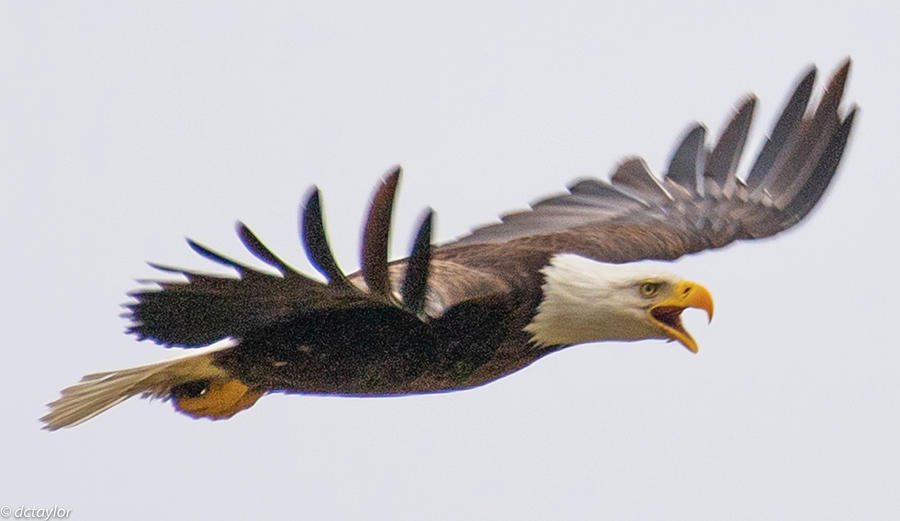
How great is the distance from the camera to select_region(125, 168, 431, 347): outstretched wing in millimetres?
5137

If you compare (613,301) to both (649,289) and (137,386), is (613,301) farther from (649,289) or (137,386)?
(137,386)

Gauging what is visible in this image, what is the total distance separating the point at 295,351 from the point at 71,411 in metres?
1.04

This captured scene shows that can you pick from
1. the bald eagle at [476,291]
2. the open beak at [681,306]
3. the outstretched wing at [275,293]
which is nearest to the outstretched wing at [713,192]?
the bald eagle at [476,291]

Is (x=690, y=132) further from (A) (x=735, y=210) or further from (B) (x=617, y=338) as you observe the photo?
(B) (x=617, y=338)

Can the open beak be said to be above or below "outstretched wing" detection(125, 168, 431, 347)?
below

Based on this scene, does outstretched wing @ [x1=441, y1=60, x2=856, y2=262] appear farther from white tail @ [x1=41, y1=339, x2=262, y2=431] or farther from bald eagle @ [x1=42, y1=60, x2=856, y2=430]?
white tail @ [x1=41, y1=339, x2=262, y2=431]

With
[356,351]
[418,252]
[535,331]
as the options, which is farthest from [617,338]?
[418,252]

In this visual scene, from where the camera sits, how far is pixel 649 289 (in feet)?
21.3

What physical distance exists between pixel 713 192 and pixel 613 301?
1.51 meters

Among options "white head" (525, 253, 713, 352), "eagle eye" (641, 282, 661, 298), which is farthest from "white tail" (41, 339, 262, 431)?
"eagle eye" (641, 282, 661, 298)

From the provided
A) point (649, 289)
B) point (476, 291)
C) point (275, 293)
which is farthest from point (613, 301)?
point (275, 293)

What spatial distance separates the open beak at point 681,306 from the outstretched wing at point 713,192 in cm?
74

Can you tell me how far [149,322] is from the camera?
5727 mm

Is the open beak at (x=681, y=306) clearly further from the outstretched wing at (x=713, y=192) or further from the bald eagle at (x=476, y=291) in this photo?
the outstretched wing at (x=713, y=192)
